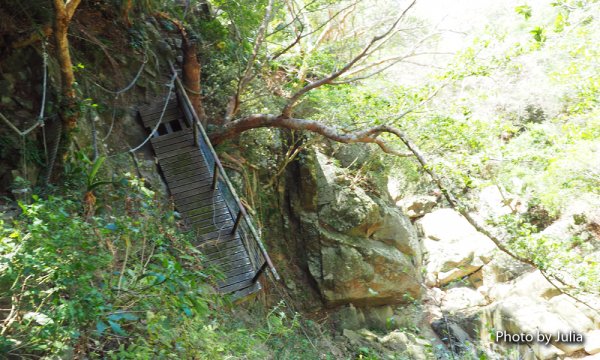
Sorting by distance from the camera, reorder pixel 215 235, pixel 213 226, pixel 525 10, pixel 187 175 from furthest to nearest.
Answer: pixel 187 175, pixel 213 226, pixel 215 235, pixel 525 10

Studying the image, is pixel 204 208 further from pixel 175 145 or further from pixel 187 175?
pixel 175 145

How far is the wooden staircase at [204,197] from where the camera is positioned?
5621 millimetres

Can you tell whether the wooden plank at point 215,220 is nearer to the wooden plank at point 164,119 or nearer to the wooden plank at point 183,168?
the wooden plank at point 183,168

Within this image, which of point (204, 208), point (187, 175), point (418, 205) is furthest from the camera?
point (418, 205)

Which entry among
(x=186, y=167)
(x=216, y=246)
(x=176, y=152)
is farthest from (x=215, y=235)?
(x=176, y=152)

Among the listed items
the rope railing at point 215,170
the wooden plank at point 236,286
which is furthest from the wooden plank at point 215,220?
the wooden plank at point 236,286

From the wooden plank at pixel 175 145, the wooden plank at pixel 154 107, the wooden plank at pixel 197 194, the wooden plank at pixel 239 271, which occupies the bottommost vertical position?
the wooden plank at pixel 239 271

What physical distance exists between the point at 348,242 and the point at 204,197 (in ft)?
13.9

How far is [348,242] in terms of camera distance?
9.75m

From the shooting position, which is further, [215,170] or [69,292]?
[215,170]

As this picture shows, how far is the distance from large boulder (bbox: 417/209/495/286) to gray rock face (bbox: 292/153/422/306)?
315cm

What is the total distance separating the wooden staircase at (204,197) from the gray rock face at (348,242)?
2992 mm

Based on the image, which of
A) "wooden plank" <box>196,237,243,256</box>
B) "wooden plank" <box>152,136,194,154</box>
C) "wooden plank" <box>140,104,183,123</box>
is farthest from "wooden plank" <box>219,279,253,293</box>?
"wooden plank" <box>140,104,183,123</box>

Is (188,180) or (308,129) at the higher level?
(308,129)
